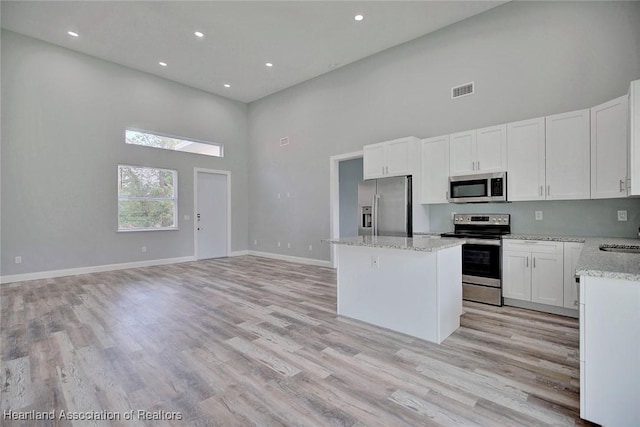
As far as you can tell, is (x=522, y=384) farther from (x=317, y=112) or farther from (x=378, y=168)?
(x=317, y=112)

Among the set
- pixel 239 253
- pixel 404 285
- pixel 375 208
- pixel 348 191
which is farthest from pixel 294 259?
pixel 404 285

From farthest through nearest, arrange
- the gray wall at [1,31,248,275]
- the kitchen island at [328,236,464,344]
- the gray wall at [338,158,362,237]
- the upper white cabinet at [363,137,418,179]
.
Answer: the gray wall at [338,158,362,237] < the gray wall at [1,31,248,275] < the upper white cabinet at [363,137,418,179] < the kitchen island at [328,236,464,344]

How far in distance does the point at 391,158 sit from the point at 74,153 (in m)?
5.73

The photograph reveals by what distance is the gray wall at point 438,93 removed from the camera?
135 inches

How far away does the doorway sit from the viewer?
713 centimetres

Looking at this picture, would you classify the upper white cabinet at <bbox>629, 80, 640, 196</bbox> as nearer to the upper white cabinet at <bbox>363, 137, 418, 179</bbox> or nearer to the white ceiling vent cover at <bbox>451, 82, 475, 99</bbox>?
→ the white ceiling vent cover at <bbox>451, 82, 475, 99</bbox>

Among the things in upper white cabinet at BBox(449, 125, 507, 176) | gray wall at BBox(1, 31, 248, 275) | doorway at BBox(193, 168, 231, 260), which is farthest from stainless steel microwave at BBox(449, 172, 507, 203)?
gray wall at BBox(1, 31, 248, 275)

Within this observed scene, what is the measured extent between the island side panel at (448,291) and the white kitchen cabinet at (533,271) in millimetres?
1061

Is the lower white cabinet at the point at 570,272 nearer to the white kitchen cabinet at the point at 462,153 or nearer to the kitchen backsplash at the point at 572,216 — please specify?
the kitchen backsplash at the point at 572,216

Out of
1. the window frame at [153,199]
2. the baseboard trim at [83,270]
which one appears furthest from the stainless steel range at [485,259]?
the baseboard trim at [83,270]

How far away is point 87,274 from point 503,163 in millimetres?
7122

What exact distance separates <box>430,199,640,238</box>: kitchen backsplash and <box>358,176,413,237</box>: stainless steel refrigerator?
0.89 metres

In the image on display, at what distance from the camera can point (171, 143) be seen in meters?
6.71

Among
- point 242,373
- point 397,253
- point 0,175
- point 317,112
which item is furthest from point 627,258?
point 0,175
